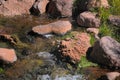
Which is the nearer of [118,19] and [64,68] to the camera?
[64,68]

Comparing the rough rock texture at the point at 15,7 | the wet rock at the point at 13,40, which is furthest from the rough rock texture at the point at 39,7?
the wet rock at the point at 13,40

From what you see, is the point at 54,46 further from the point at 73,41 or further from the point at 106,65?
the point at 106,65

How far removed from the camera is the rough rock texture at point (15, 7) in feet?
42.1

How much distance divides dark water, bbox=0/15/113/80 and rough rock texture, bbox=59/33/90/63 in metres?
0.27

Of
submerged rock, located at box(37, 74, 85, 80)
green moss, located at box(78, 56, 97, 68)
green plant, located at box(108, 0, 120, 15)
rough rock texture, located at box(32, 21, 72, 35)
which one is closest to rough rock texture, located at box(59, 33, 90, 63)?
green moss, located at box(78, 56, 97, 68)

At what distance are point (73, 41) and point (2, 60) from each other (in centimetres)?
213

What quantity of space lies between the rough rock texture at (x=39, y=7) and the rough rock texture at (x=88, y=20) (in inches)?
75.9

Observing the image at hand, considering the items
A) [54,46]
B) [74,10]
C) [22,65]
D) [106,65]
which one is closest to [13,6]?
[74,10]

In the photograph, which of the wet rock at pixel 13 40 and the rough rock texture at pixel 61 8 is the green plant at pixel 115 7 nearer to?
the rough rock texture at pixel 61 8

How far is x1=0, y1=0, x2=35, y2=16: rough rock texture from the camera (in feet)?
42.1

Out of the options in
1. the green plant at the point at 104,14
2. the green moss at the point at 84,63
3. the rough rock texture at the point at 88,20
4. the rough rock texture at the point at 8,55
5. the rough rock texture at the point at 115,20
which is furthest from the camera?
the green plant at the point at 104,14

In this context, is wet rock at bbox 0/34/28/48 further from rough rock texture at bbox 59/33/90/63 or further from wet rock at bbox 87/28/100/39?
wet rock at bbox 87/28/100/39

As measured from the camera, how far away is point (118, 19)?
11406 millimetres

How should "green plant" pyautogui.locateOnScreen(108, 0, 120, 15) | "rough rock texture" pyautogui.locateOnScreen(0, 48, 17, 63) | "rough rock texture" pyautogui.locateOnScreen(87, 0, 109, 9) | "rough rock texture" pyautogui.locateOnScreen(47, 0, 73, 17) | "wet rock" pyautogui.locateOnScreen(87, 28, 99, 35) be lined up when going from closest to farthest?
"rough rock texture" pyautogui.locateOnScreen(0, 48, 17, 63) < "wet rock" pyautogui.locateOnScreen(87, 28, 99, 35) < "green plant" pyautogui.locateOnScreen(108, 0, 120, 15) < "rough rock texture" pyautogui.locateOnScreen(87, 0, 109, 9) < "rough rock texture" pyautogui.locateOnScreen(47, 0, 73, 17)
